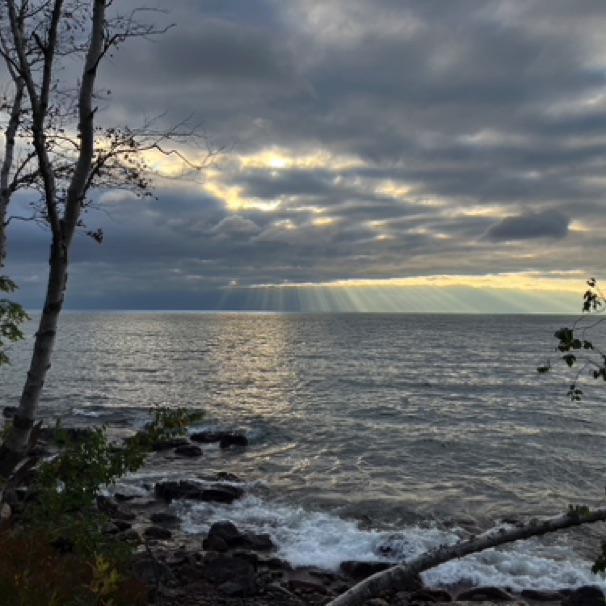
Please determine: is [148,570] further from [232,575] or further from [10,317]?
[10,317]

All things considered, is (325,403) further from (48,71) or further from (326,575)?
(48,71)

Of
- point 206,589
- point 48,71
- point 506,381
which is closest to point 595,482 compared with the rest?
point 206,589

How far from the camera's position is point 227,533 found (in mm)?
16641

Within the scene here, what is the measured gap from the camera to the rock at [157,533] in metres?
16.9

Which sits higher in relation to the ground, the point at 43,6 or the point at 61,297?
the point at 43,6

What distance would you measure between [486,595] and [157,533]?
9.60 m

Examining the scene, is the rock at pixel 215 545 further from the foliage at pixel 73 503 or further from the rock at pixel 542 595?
the foliage at pixel 73 503

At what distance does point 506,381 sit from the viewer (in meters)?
59.0

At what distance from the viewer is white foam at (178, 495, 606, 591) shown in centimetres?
1455

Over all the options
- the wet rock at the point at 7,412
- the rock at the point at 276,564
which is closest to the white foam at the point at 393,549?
the rock at the point at 276,564

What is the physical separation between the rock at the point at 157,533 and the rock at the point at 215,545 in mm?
1491

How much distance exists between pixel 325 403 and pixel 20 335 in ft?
108

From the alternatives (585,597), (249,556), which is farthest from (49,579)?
(585,597)

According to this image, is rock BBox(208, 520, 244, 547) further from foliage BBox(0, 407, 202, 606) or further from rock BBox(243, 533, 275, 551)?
foliage BBox(0, 407, 202, 606)
